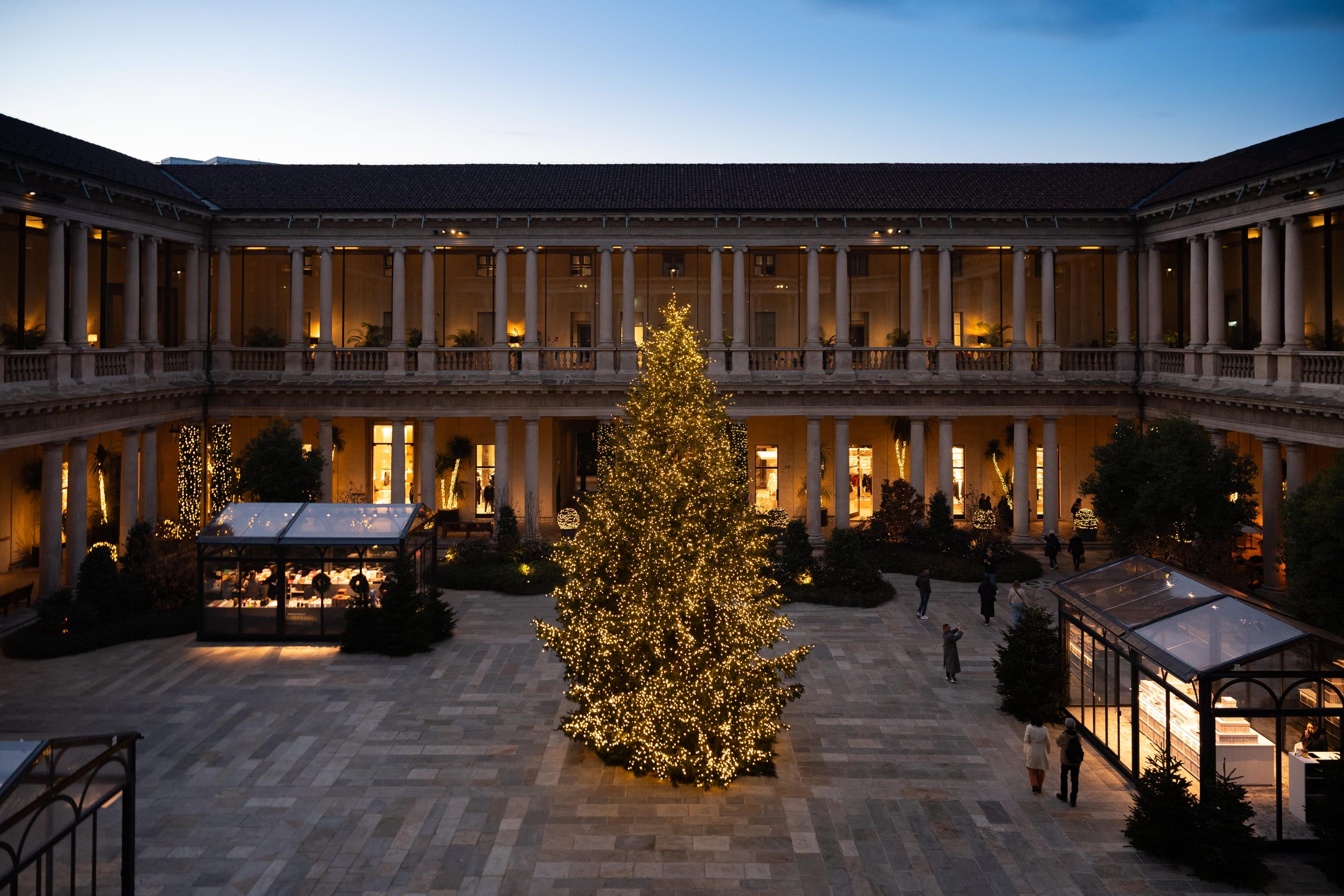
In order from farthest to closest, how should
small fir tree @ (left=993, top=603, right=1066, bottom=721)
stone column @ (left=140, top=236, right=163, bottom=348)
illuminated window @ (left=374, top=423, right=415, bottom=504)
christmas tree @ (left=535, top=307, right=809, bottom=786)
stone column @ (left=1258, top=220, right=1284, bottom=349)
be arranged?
illuminated window @ (left=374, top=423, right=415, bottom=504)
stone column @ (left=140, top=236, right=163, bottom=348)
stone column @ (left=1258, top=220, right=1284, bottom=349)
small fir tree @ (left=993, top=603, right=1066, bottom=721)
christmas tree @ (left=535, top=307, right=809, bottom=786)

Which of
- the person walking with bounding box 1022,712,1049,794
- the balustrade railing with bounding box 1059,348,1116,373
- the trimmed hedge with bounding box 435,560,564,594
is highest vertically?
the balustrade railing with bounding box 1059,348,1116,373

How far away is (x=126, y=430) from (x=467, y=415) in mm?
11276

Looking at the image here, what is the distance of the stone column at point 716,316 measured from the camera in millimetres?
36531

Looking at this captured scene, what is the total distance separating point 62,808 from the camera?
29.7ft

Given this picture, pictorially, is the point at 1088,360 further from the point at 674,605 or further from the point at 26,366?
the point at 26,366

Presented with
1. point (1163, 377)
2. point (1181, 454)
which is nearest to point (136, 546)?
point (1181, 454)

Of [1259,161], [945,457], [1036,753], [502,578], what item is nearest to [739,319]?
[945,457]

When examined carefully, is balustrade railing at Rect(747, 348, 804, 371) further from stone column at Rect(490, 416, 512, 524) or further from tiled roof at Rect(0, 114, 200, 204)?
tiled roof at Rect(0, 114, 200, 204)

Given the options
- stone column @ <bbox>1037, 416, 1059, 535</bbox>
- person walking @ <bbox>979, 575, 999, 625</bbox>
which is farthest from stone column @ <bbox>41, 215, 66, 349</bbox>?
stone column @ <bbox>1037, 416, 1059, 535</bbox>

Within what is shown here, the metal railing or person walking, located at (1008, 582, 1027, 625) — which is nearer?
the metal railing

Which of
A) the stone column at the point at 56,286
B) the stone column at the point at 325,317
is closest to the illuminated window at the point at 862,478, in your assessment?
the stone column at the point at 325,317

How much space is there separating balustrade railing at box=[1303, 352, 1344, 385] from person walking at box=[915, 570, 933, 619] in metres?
11.6

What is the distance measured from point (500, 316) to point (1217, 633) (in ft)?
89.6

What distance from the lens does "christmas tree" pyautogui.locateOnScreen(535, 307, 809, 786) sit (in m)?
15.6
